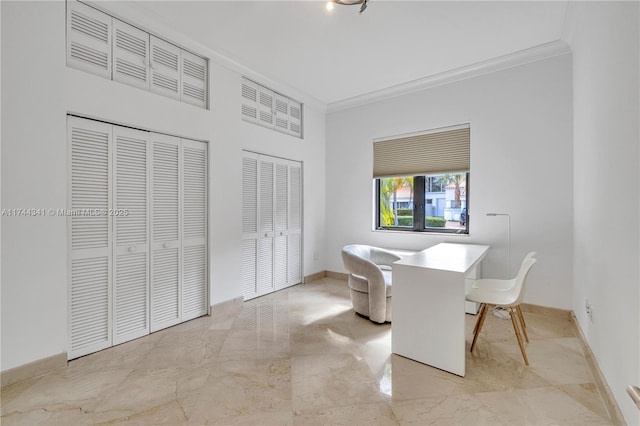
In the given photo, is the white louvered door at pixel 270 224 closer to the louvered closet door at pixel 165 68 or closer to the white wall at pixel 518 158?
the louvered closet door at pixel 165 68

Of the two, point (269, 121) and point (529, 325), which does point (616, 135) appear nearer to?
point (529, 325)

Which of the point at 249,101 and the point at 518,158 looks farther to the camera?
the point at 249,101

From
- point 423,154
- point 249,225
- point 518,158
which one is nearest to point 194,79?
point 249,225

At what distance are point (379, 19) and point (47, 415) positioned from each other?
3911mm

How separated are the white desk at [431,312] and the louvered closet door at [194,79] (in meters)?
2.81

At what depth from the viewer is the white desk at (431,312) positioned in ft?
7.31

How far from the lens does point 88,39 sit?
253 cm

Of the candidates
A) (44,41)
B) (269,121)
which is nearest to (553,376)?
(269,121)

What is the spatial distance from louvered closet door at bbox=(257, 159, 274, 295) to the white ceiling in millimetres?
1316

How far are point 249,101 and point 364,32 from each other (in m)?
1.72

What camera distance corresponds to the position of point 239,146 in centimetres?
377

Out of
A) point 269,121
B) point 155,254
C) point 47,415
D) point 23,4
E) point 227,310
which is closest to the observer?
point 47,415

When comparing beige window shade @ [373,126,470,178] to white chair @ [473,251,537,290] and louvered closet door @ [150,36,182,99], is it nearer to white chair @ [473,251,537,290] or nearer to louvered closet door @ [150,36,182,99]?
white chair @ [473,251,537,290]

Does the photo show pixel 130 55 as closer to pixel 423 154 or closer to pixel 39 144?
pixel 39 144
